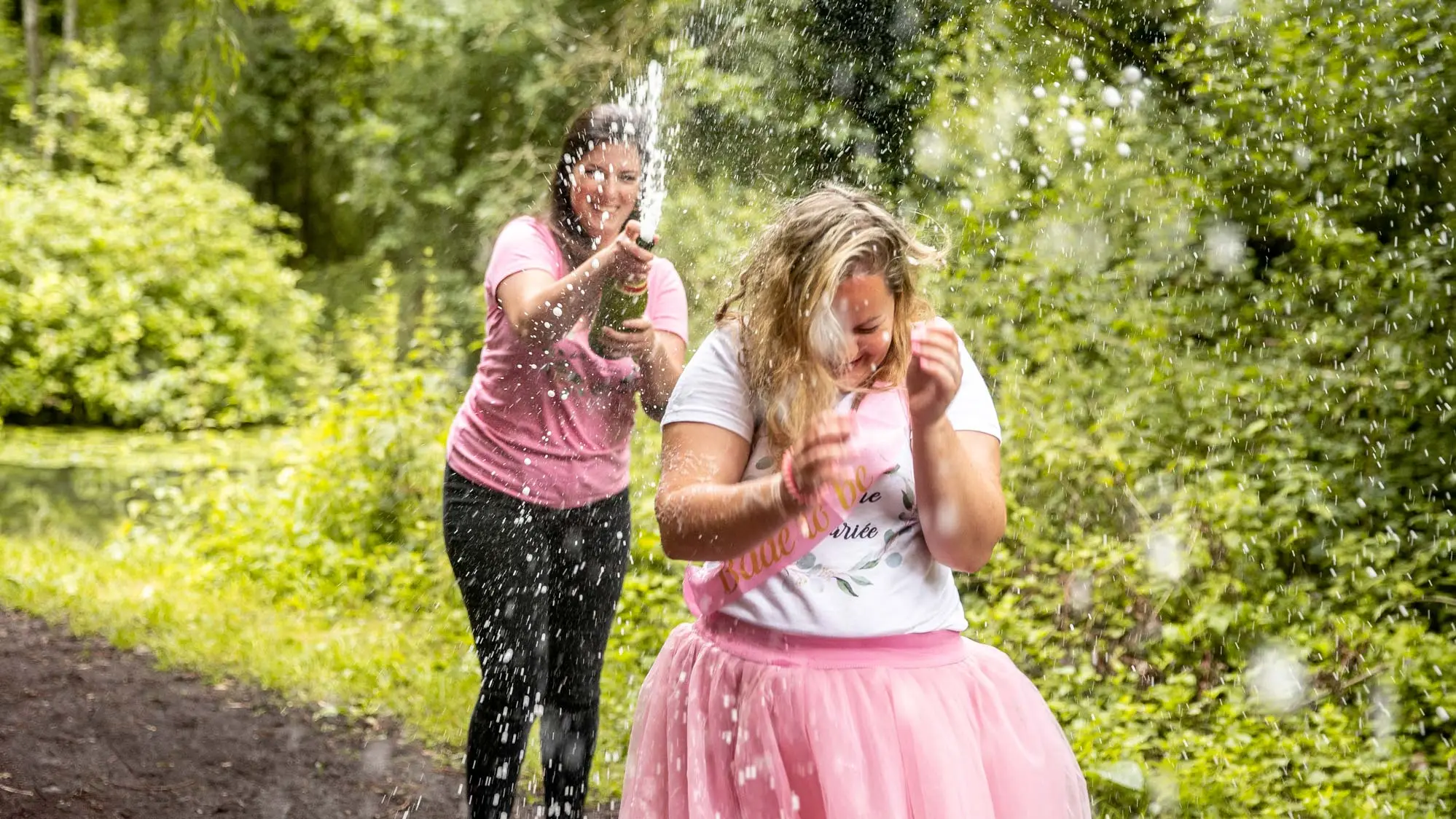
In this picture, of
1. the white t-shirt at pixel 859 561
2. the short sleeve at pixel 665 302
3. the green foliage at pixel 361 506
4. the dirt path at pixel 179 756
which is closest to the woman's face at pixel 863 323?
the white t-shirt at pixel 859 561

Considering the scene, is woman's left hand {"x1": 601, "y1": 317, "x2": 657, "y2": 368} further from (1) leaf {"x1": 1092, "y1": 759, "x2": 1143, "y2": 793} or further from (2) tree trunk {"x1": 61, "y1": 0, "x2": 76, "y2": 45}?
(2) tree trunk {"x1": 61, "y1": 0, "x2": 76, "y2": 45}

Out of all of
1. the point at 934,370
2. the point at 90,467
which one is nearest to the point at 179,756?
the point at 934,370

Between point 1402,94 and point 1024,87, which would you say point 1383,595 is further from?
point 1024,87

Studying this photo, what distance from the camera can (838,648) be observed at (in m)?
1.88

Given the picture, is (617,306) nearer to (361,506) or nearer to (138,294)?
(361,506)

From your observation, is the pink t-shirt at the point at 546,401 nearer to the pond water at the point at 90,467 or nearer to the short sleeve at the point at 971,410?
the short sleeve at the point at 971,410

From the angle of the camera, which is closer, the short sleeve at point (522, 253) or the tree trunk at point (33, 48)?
the short sleeve at point (522, 253)

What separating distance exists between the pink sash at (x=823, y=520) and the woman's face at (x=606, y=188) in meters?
1.00

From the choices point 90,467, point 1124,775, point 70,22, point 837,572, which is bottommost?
point 1124,775

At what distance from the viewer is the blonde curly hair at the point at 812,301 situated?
1.91 metres

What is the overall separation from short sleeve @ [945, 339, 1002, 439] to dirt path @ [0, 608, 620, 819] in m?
2.35

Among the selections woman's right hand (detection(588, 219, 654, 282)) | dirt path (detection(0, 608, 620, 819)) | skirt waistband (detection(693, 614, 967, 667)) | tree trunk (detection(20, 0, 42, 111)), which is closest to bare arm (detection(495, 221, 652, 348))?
woman's right hand (detection(588, 219, 654, 282))

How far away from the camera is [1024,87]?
604 cm

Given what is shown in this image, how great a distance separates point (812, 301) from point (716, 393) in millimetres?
201
